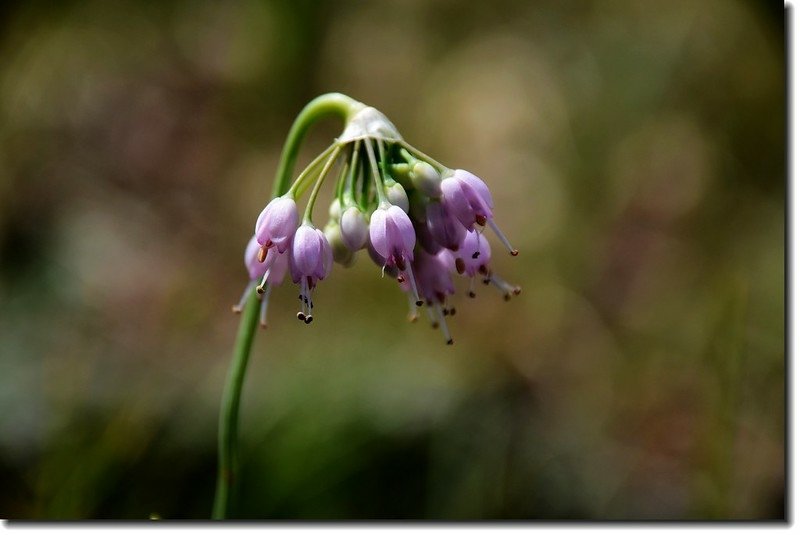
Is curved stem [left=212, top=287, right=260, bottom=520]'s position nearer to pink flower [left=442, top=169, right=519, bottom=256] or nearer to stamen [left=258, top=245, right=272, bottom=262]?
stamen [left=258, top=245, right=272, bottom=262]

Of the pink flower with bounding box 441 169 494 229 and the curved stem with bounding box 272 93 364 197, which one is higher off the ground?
the curved stem with bounding box 272 93 364 197

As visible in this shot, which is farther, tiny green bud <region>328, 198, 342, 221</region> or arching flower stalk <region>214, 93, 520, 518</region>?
tiny green bud <region>328, 198, 342, 221</region>

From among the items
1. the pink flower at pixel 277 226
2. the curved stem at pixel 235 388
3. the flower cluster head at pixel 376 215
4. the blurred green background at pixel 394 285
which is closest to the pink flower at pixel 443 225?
the flower cluster head at pixel 376 215

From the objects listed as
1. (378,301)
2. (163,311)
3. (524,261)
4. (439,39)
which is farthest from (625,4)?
(163,311)

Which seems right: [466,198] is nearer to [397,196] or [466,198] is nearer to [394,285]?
[397,196]

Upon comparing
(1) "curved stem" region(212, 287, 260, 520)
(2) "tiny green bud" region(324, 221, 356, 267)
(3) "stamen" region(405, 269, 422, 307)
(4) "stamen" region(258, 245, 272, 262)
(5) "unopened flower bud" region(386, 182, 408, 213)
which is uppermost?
(5) "unopened flower bud" region(386, 182, 408, 213)

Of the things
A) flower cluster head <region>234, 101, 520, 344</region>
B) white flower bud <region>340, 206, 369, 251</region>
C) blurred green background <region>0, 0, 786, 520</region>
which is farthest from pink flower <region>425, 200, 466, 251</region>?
blurred green background <region>0, 0, 786, 520</region>

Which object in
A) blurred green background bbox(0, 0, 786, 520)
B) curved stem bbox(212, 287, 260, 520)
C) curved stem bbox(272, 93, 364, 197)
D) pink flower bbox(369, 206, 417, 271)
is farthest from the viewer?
blurred green background bbox(0, 0, 786, 520)
